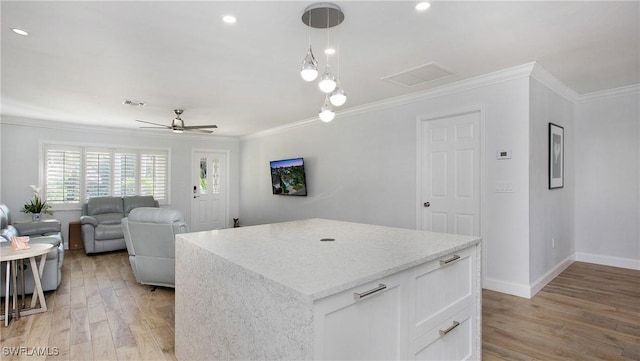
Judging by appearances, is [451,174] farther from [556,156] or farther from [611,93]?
[611,93]

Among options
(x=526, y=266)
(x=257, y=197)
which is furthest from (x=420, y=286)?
(x=257, y=197)

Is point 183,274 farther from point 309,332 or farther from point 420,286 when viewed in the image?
point 420,286

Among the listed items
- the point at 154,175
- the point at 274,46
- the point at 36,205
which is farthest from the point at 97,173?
the point at 274,46

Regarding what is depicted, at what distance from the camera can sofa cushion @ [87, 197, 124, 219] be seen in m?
6.12

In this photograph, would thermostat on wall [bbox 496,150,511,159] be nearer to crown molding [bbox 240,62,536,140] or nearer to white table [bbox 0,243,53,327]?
crown molding [bbox 240,62,536,140]

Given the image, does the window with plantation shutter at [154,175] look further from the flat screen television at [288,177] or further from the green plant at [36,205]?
the flat screen television at [288,177]

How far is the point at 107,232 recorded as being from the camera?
555 centimetres

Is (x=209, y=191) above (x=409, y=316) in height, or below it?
above

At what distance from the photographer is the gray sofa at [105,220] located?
5.50 m

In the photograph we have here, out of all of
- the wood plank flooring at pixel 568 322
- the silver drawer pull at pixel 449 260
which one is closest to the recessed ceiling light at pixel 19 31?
the silver drawer pull at pixel 449 260

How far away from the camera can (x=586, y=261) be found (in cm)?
456

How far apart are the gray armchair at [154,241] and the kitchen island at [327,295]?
4.95 ft

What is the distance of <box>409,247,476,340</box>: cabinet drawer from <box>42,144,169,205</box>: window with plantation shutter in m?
6.97

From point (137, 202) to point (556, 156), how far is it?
715cm
